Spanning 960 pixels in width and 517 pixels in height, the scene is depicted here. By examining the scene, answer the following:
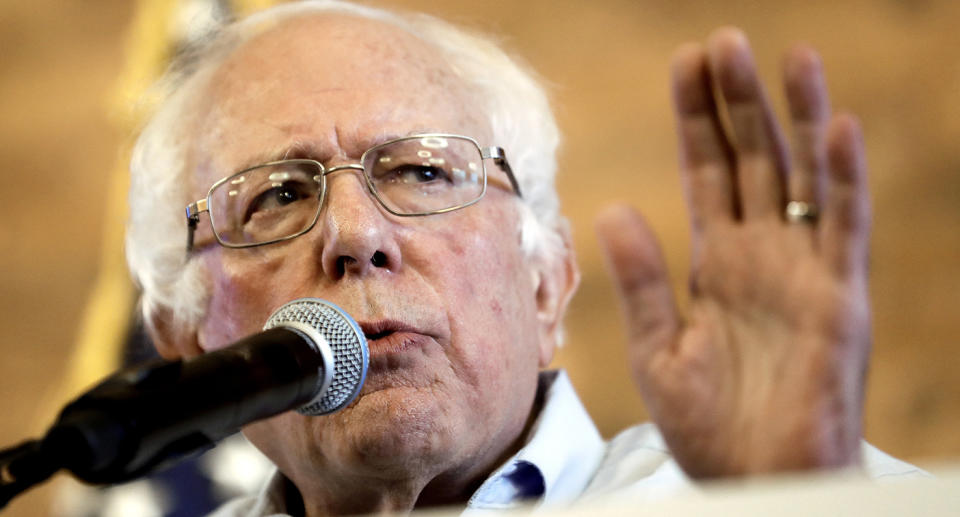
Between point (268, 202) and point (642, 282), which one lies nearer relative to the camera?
point (642, 282)

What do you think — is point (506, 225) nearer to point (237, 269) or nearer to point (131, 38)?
point (237, 269)

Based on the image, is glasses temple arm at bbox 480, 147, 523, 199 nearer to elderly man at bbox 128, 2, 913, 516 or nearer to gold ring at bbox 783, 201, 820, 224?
elderly man at bbox 128, 2, 913, 516

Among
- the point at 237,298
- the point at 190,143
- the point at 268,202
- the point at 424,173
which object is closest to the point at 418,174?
the point at 424,173

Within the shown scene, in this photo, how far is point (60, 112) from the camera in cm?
413

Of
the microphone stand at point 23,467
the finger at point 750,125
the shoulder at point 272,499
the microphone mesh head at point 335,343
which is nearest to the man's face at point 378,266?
the shoulder at point 272,499

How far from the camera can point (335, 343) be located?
3.72 ft

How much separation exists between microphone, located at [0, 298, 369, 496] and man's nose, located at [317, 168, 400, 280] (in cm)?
49

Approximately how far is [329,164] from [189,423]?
0.96m

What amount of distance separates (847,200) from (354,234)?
82cm

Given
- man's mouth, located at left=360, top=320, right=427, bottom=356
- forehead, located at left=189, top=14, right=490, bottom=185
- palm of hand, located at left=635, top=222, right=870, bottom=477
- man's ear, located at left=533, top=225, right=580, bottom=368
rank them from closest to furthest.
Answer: palm of hand, located at left=635, top=222, right=870, bottom=477
man's mouth, located at left=360, top=320, right=427, bottom=356
forehead, located at left=189, top=14, right=490, bottom=185
man's ear, located at left=533, top=225, right=580, bottom=368

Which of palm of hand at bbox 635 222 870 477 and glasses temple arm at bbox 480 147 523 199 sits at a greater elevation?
glasses temple arm at bbox 480 147 523 199

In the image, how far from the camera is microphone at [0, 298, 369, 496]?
2.50 ft

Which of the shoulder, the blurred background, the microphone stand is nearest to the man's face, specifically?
the shoulder

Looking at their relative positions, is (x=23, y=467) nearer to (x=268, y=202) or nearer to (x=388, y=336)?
(x=388, y=336)
